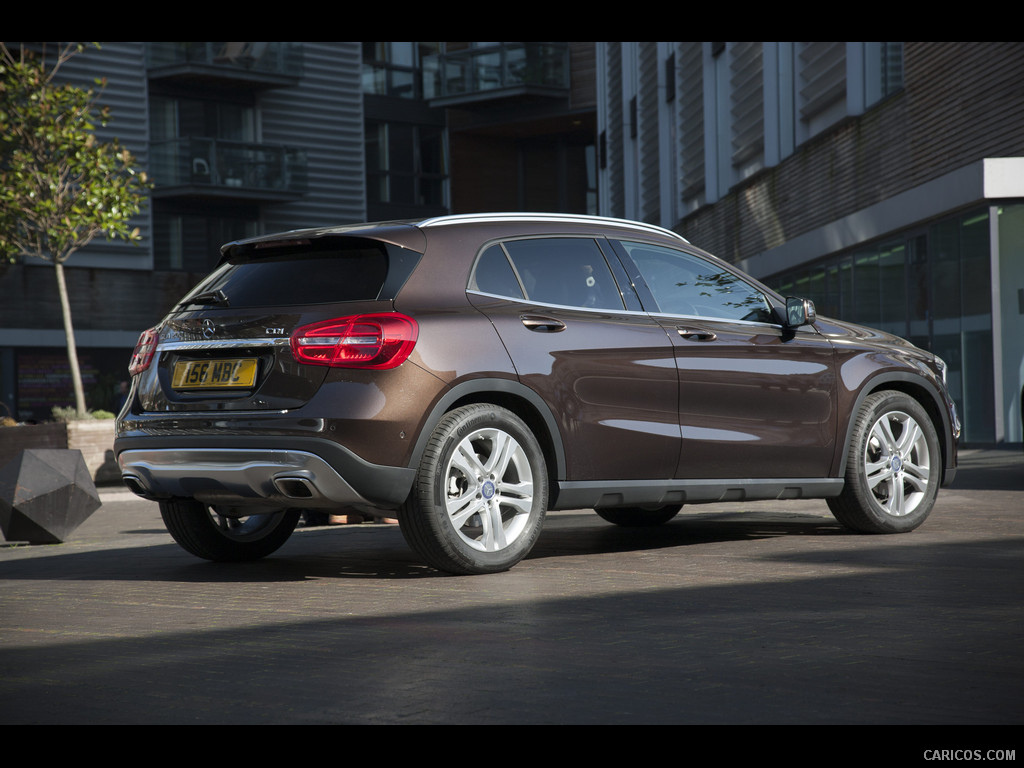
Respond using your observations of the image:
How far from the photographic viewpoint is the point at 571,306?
23.4ft

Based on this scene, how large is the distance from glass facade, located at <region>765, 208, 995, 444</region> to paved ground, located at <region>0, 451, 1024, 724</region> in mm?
9083

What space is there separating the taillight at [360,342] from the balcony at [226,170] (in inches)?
1144

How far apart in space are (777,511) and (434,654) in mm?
6113

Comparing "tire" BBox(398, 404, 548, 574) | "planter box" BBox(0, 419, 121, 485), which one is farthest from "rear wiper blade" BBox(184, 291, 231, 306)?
"planter box" BBox(0, 419, 121, 485)

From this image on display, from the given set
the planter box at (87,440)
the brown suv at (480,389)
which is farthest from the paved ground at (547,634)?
the planter box at (87,440)

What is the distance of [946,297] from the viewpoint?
17.9 meters

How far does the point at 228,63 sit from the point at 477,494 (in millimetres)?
30338

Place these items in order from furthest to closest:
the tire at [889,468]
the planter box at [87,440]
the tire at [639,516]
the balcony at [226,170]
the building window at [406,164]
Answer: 1. the building window at [406,164]
2. the balcony at [226,170]
3. the planter box at [87,440]
4. the tire at [639,516]
5. the tire at [889,468]

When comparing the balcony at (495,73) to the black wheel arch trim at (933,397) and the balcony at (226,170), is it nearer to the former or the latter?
the balcony at (226,170)

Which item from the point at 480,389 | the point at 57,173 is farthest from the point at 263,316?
the point at 57,173

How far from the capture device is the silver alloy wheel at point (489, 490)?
6590mm

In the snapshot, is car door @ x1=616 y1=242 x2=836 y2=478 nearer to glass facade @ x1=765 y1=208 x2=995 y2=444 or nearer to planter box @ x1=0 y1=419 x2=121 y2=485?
glass facade @ x1=765 y1=208 x2=995 y2=444

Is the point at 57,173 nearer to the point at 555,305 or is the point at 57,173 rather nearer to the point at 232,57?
the point at 232,57
